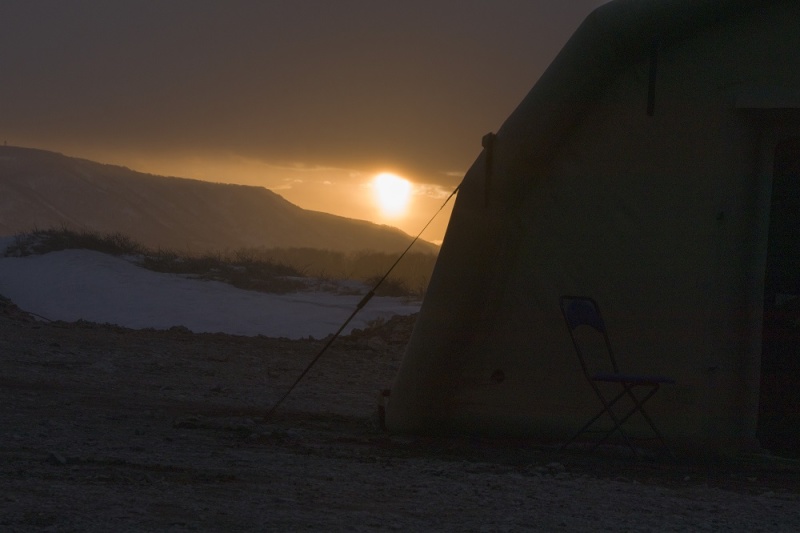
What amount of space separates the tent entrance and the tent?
0.77 m

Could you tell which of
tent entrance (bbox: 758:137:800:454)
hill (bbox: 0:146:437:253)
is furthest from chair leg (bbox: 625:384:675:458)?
hill (bbox: 0:146:437:253)

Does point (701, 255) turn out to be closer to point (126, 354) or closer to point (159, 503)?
point (159, 503)

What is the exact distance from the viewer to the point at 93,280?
15258 millimetres

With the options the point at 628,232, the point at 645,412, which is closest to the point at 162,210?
the point at 628,232

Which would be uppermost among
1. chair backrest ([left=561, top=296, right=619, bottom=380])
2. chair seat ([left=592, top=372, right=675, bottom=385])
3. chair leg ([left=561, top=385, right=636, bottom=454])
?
chair backrest ([left=561, top=296, right=619, bottom=380])

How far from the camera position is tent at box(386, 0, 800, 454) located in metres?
5.82

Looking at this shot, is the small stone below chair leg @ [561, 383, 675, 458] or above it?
below

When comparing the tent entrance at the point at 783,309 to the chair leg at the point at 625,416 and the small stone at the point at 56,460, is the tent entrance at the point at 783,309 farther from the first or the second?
the small stone at the point at 56,460

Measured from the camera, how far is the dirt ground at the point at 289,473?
3.86 m

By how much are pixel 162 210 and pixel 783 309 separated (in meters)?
59.1

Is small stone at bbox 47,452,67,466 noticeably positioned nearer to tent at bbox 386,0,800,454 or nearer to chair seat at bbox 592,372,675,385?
tent at bbox 386,0,800,454

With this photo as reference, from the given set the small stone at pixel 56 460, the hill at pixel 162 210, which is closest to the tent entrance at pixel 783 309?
the small stone at pixel 56 460

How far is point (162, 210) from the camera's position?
6306cm

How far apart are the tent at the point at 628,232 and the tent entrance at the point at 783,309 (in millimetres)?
767
